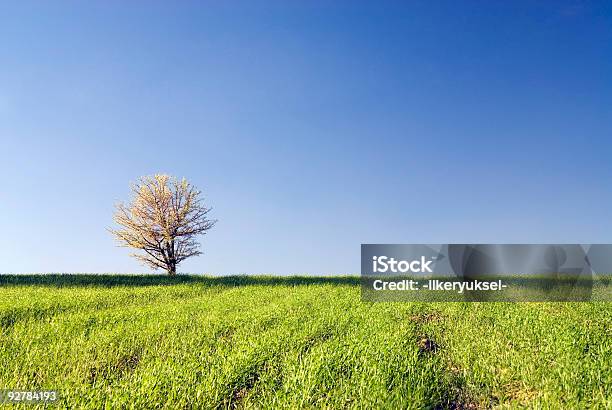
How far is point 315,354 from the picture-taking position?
22.4 feet

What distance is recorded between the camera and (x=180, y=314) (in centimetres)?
1066

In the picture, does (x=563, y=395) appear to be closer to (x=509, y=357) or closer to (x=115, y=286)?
(x=509, y=357)

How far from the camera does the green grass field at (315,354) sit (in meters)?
5.55

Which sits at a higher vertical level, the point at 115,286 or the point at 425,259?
the point at 425,259

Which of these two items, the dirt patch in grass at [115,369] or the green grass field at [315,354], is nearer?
the green grass field at [315,354]

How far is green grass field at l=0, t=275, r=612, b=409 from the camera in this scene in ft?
18.2

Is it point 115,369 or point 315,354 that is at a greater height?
point 315,354

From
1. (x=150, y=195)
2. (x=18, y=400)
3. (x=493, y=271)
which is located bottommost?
(x=18, y=400)

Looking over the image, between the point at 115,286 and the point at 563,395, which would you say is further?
the point at 115,286

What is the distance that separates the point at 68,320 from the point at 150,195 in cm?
2675

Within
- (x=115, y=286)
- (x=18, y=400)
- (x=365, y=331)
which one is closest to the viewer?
(x=18, y=400)

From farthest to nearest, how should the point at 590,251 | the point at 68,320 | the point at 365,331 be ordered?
the point at 590,251 → the point at 68,320 → the point at 365,331

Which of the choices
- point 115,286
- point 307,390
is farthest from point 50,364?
point 115,286

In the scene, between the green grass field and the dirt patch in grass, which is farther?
the dirt patch in grass
